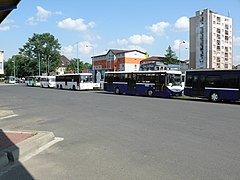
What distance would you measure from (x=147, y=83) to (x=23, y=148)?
2397 cm

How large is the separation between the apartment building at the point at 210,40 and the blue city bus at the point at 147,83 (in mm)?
72526

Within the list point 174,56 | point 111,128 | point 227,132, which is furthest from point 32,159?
point 174,56

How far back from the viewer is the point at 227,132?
9.37 m

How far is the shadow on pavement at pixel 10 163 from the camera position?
538 cm

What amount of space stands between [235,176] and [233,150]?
2.00 meters

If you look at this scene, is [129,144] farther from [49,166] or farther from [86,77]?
[86,77]

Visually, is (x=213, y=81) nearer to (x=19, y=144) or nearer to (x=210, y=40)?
(x=19, y=144)

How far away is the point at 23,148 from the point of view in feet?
23.3

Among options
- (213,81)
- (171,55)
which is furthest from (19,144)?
(171,55)

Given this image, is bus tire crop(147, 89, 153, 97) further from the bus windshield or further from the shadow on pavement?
the shadow on pavement

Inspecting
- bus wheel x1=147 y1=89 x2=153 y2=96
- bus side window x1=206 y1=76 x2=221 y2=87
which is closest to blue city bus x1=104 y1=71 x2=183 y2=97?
bus wheel x1=147 y1=89 x2=153 y2=96

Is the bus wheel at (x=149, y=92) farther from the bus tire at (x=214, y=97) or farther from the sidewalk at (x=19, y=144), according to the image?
the sidewalk at (x=19, y=144)

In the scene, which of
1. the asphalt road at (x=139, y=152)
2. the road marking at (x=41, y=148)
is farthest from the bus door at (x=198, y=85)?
the road marking at (x=41, y=148)

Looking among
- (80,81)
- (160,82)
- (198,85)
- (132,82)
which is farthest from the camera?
(80,81)
